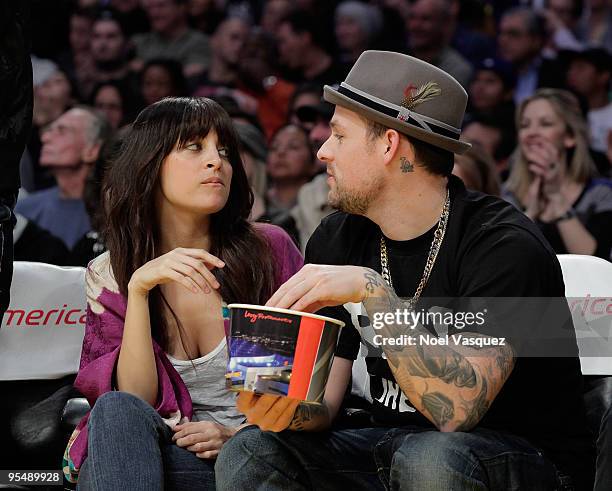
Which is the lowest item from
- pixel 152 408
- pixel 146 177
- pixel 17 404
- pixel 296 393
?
pixel 17 404

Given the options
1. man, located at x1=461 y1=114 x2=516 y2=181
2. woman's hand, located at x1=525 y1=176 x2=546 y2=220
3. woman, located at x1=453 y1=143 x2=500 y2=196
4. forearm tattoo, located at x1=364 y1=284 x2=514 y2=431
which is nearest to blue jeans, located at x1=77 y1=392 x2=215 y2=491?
forearm tattoo, located at x1=364 y1=284 x2=514 y2=431

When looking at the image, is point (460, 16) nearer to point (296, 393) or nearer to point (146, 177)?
point (146, 177)

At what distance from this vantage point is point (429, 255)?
8.61 ft

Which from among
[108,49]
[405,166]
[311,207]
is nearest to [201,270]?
[405,166]

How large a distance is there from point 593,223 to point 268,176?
1.91 meters

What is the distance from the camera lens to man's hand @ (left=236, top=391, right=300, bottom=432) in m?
2.27

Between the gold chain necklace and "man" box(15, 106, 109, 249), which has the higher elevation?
the gold chain necklace

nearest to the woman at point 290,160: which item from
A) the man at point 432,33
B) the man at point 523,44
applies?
the man at point 432,33

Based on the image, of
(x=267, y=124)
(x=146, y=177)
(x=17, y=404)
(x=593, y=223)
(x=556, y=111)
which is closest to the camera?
(x=146, y=177)

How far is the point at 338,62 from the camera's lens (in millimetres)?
7316

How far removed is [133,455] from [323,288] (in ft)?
2.08

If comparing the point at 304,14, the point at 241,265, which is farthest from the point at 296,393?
the point at 304,14

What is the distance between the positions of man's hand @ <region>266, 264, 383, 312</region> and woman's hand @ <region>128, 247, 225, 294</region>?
0.30 metres

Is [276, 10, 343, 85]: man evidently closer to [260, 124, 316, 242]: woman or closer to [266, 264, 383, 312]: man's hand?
[260, 124, 316, 242]: woman
